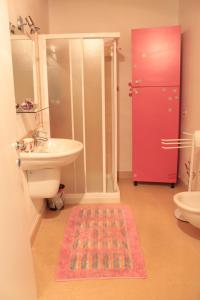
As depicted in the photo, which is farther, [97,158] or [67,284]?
[97,158]

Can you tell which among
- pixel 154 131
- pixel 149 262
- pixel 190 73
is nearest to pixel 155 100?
pixel 154 131

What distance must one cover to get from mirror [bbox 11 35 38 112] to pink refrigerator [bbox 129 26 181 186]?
51.4 inches

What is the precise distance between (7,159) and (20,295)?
29.2 inches

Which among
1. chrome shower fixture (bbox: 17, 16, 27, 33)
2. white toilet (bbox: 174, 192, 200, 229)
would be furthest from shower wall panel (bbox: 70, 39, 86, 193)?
white toilet (bbox: 174, 192, 200, 229)

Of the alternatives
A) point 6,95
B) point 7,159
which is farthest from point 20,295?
point 6,95

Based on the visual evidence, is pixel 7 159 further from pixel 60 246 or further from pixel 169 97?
pixel 169 97

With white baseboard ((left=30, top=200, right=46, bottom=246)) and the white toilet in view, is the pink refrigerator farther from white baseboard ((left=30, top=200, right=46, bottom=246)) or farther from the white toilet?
white baseboard ((left=30, top=200, right=46, bottom=246))

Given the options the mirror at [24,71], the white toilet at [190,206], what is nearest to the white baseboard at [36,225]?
the mirror at [24,71]

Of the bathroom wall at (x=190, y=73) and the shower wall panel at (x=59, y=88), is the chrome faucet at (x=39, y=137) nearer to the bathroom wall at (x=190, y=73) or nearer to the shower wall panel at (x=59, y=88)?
the shower wall panel at (x=59, y=88)

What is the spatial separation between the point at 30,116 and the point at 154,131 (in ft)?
5.34

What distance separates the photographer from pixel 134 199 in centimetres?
330

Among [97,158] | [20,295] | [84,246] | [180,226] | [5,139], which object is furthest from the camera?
[97,158]

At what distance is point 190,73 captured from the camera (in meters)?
3.24

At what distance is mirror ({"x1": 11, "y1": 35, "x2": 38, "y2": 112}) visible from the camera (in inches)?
85.7
